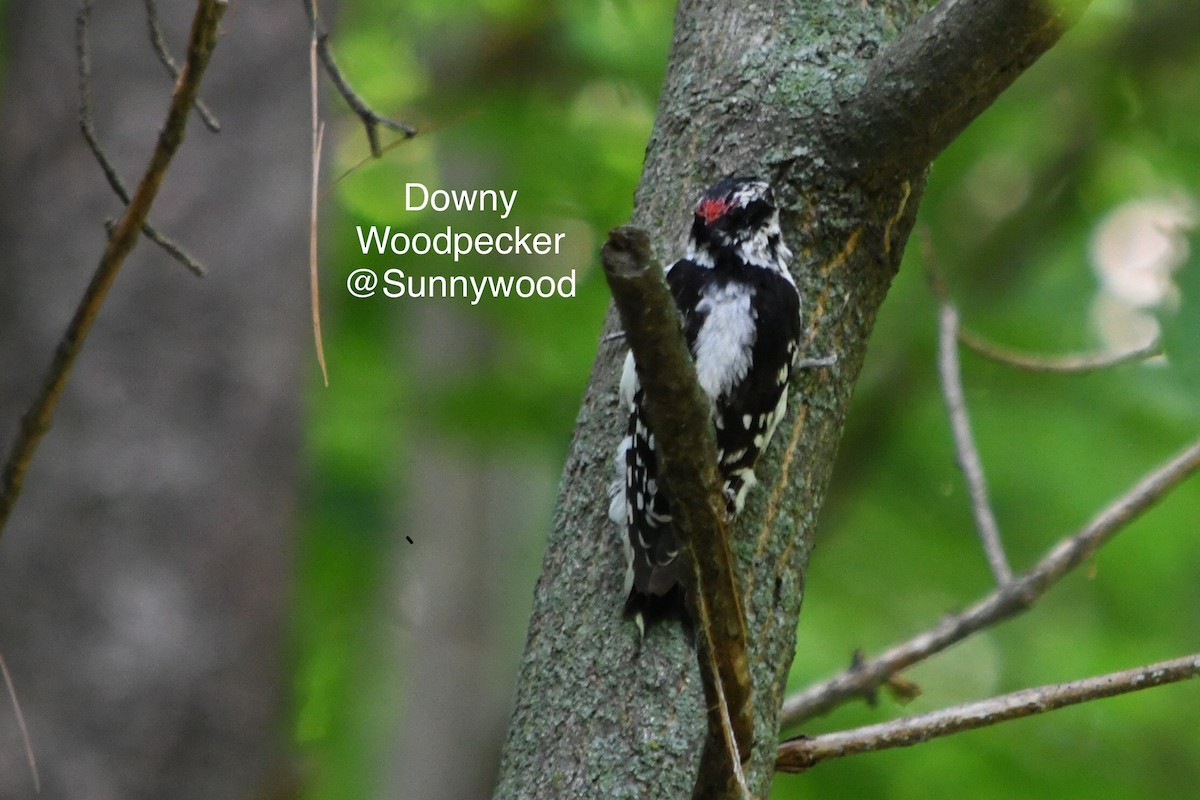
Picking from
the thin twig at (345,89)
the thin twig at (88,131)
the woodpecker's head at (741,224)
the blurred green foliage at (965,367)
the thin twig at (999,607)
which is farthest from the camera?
the blurred green foliage at (965,367)

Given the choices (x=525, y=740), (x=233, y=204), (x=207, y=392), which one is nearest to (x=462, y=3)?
(x=233, y=204)

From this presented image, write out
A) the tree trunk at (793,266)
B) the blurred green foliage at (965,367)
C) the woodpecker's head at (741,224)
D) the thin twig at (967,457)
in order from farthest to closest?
the blurred green foliage at (965,367)
the thin twig at (967,457)
the woodpecker's head at (741,224)
the tree trunk at (793,266)

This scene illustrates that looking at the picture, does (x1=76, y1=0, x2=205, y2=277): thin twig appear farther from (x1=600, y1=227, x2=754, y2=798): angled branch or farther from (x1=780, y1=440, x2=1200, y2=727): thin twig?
(x1=780, y1=440, x2=1200, y2=727): thin twig

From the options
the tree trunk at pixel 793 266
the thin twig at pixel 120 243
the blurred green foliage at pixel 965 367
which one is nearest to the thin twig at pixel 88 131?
the thin twig at pixel 120 243

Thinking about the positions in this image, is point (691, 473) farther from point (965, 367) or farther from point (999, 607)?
point (965, 367)

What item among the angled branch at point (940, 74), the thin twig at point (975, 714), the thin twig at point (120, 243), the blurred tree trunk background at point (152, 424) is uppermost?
the blurred tree trunk background at point (152, 424)

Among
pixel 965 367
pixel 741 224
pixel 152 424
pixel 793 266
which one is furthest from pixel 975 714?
pixel 152 424

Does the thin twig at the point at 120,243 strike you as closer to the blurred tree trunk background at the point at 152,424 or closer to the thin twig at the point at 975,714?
the thin twig at the point at 975,714
